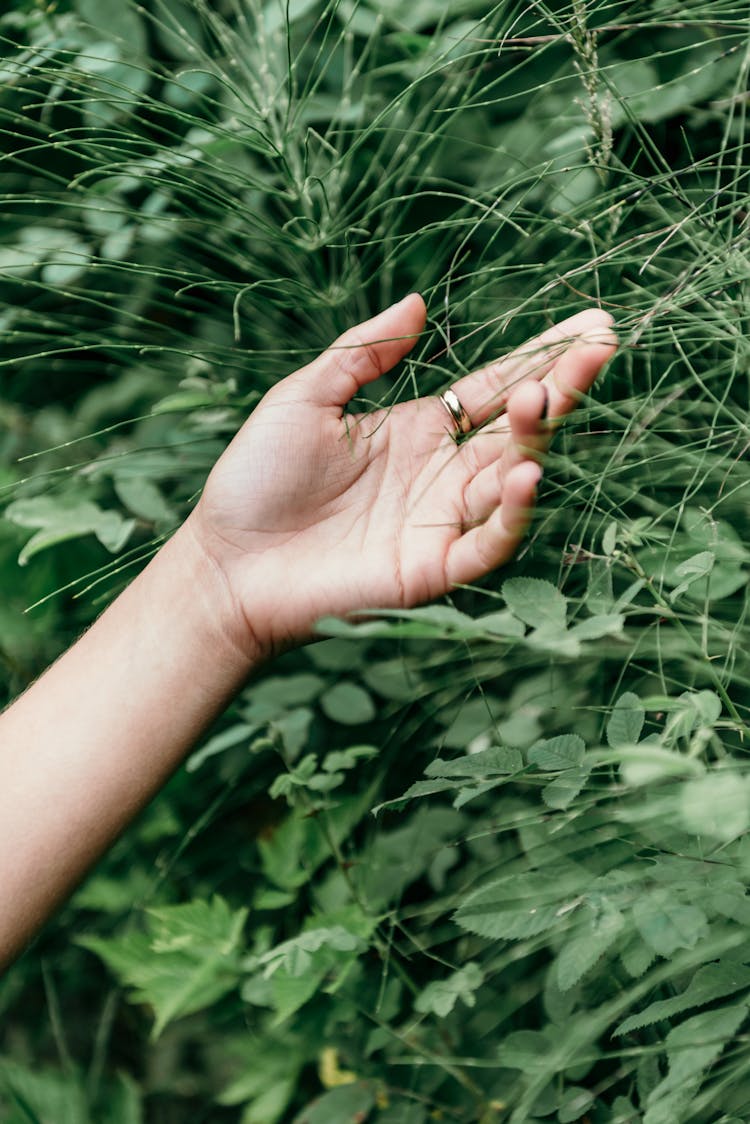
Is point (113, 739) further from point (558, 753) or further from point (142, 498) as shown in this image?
point (558, 753)

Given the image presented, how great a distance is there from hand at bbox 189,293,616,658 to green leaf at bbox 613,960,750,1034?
355mm

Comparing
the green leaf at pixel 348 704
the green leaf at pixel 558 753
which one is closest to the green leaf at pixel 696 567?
the green leaf at pixel 558 753

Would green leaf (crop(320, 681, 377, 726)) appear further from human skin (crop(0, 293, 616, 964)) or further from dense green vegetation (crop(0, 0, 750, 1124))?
human skin (crop(0, 293, 616, 964))

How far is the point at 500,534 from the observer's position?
0.79 meters

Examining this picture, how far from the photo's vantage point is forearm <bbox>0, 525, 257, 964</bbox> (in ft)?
3.14

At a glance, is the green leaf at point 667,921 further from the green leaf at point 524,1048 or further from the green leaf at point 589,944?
the green leaf at point 524,1048

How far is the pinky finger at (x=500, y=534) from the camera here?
0.73 m

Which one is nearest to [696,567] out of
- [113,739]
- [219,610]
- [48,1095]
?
[219,610]

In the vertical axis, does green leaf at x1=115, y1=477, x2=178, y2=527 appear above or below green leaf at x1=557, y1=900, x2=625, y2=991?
above

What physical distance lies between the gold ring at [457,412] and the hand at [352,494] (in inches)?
0.4

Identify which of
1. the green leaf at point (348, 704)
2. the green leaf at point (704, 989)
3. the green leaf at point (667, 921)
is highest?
the green leaf at point (667, 921)

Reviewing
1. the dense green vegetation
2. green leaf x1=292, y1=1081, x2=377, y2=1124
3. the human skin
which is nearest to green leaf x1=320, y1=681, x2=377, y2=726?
the dense green vegetation

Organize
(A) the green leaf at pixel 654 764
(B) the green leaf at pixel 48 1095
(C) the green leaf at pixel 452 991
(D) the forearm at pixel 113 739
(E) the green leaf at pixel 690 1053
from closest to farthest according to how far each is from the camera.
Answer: (A) the green leaf at pixel 654 764, (E) the green leaf at pixel 690 1053, (C) the green leaf at pixel 452 991, (D) the forearm at pixel 113 739, (B) the green leaf at pixel 48 1095

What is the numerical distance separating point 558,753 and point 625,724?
0.05 meters
